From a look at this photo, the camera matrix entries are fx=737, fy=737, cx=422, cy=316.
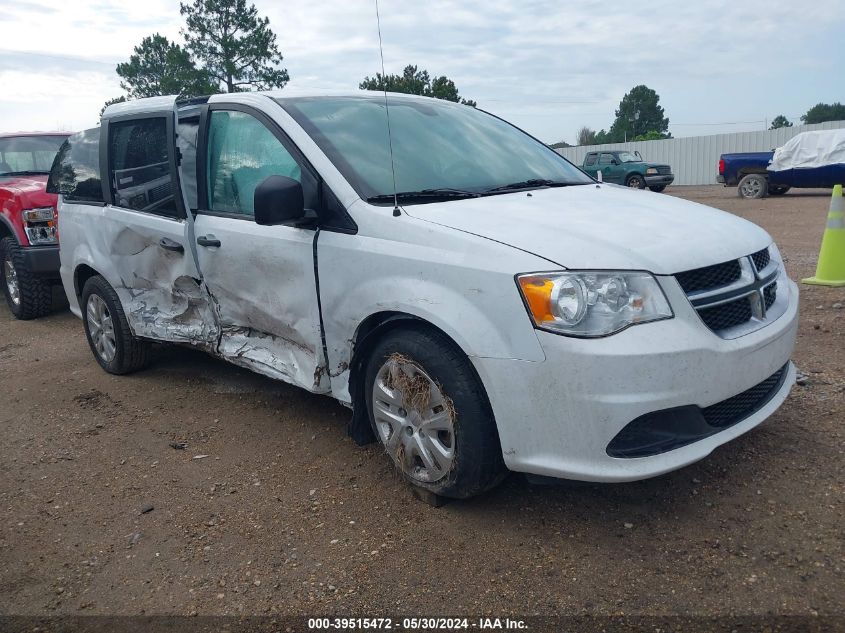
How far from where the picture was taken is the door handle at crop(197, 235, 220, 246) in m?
4.00

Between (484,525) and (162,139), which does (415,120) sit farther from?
(484,525)

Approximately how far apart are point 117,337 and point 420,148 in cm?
275

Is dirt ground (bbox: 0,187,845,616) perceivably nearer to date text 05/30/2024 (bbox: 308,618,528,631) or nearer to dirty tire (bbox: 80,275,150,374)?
date text 05/30/2024 (bbox: 308,618,528,631)

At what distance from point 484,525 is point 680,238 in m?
1.40

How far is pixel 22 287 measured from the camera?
7.49 meters

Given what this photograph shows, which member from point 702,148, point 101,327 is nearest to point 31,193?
point 101,327

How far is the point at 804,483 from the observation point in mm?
3156

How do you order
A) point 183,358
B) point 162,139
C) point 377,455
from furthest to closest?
point 183,358, point 162,139, point 377,455

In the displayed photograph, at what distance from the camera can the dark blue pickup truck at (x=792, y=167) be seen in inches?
722

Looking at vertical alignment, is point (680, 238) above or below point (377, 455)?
above

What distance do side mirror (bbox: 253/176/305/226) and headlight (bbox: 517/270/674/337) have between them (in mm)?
1160

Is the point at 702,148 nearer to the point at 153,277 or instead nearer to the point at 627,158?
the point at 627,158

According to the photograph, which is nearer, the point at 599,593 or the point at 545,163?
the point at 599,593

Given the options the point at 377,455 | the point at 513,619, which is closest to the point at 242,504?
the point at 377,455
